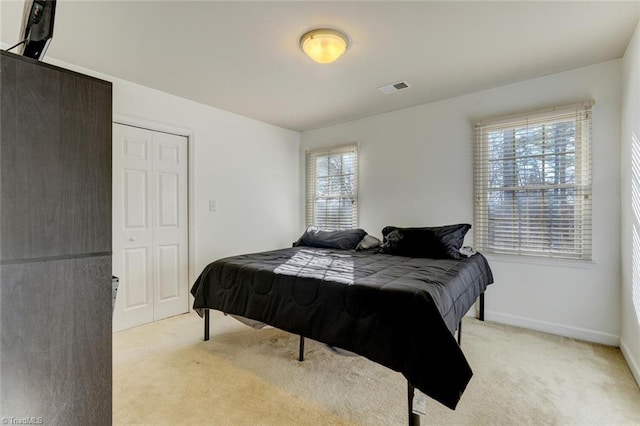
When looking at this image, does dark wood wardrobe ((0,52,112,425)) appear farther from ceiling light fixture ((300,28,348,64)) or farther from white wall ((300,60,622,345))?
white wall ((300,60,622,345))

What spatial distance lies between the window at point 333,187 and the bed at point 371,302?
151cm

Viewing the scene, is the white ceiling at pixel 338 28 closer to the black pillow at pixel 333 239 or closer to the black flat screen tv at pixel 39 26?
the black flat screen tv at pixel 39 26

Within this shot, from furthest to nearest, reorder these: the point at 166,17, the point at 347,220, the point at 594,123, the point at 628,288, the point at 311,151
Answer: the point at 311,151
the point at 347,220
the point at 594,123
the point at 628,288
the point at 166,17

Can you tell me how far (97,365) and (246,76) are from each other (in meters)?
2.51

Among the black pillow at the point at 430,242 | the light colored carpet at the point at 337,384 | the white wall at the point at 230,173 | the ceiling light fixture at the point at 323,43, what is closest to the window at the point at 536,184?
the black pillow at the point at 430,242

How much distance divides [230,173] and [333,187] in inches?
57.2

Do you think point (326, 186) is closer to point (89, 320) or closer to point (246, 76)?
point (246, 76)

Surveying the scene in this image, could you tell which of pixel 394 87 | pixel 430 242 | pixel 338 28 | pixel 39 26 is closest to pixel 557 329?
pixel 430 242

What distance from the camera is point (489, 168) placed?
10.2 ft

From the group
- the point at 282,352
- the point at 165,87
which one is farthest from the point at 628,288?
the point at 165,87

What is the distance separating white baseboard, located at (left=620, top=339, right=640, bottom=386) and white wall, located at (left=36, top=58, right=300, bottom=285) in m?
3.69

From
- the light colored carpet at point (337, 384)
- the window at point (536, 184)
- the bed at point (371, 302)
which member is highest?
the window at point (536, 184)

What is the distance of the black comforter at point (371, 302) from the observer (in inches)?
56.2

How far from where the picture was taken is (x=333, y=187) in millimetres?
4371
